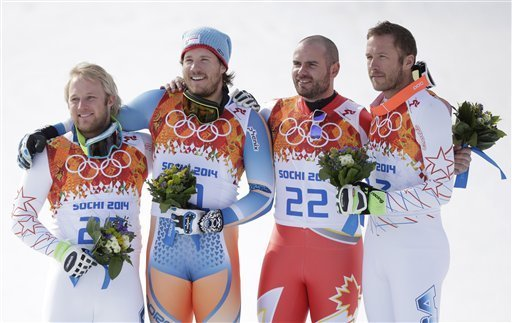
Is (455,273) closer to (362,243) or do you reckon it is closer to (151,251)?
(362,243)

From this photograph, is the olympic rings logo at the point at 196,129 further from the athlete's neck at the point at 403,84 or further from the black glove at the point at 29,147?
the athlete's neck at the point at 403,84

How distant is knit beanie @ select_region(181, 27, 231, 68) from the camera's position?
5.69 metres

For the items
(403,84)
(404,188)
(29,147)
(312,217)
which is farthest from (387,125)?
(29,147)

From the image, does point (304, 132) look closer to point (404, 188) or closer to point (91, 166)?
point (404, 188)

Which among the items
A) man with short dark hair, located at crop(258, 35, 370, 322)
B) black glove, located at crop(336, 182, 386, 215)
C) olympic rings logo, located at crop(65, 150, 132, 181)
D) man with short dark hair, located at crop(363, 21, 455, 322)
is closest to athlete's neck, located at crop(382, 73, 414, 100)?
man with short dark hair, located at crop(363, 21, 455, 322)

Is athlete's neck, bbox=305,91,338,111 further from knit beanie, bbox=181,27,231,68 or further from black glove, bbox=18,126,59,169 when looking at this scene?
black glove, bbox=18,126,59,169

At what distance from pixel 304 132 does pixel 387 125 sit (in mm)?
706

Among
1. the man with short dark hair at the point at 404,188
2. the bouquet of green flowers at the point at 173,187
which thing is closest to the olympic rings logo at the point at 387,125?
the man with short dark hair at the point at 404,188

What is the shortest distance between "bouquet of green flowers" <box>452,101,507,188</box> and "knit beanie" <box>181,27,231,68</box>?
196cm

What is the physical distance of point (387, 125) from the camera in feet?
Answer: 17.6

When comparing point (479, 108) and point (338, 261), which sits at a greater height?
point (479, 108)

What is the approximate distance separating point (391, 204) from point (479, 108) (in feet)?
3.82

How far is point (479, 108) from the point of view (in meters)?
5.57

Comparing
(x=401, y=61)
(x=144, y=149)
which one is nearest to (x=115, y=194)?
(x=144, y=149)
